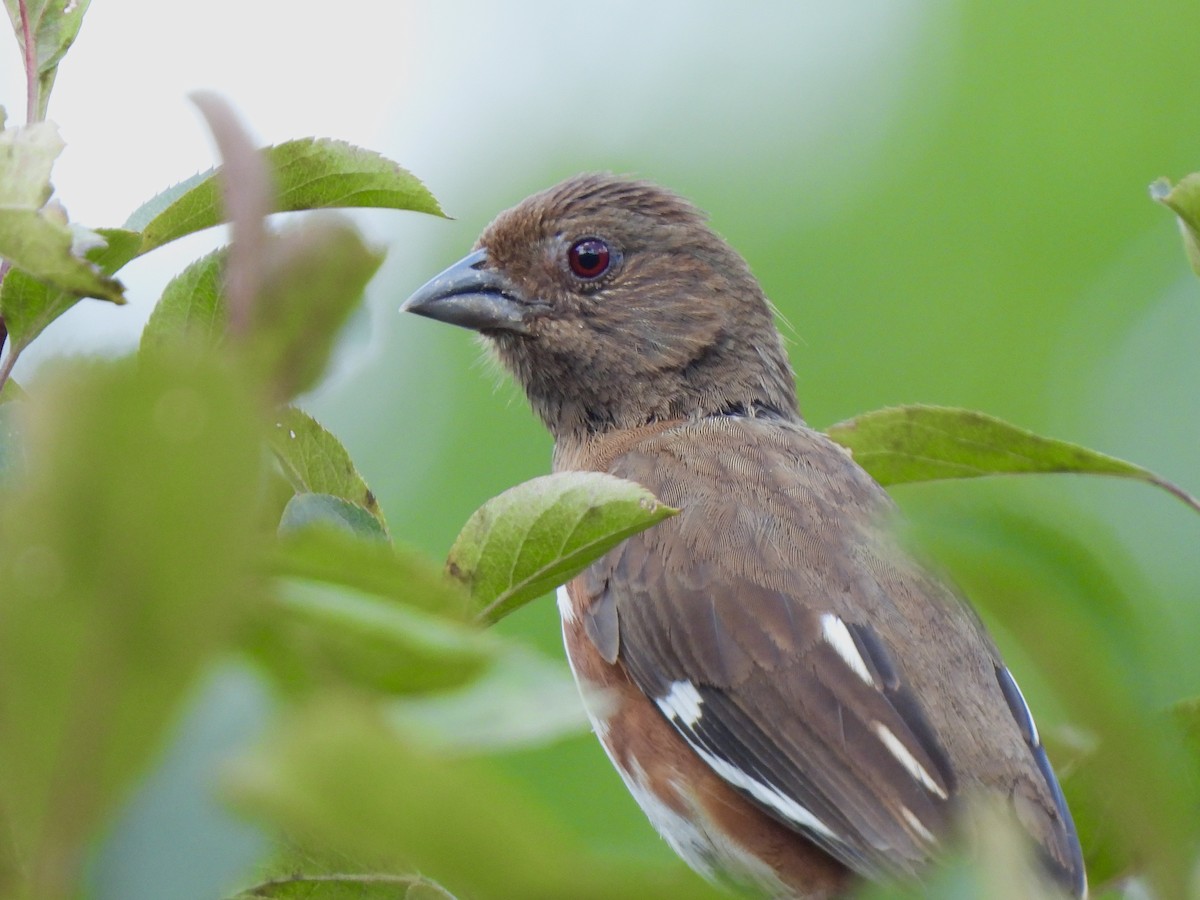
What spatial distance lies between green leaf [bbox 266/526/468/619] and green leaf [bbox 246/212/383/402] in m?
0.15

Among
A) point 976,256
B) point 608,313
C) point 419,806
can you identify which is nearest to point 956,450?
point 419,806

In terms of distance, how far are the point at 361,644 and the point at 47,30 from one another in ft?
3.61

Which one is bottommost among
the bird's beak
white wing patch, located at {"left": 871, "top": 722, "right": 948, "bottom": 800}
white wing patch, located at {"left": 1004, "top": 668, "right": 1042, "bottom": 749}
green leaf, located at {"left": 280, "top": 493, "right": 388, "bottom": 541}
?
white wing patch, located at {"left": 1004, "top": 668, "right": 1042, "bottom": 749}

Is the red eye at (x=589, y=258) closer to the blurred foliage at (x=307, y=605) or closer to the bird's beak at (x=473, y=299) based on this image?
the bird's beak at (x=473, y=299)

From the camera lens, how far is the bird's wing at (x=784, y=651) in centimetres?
289

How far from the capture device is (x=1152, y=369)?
31.7 ft

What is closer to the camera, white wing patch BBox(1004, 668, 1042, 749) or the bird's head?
white wing patch BBox(1004, 668, 1042, 749)

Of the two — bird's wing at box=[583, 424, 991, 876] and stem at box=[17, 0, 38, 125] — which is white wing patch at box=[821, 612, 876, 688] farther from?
stem at box=[17, 0, 38, 125]

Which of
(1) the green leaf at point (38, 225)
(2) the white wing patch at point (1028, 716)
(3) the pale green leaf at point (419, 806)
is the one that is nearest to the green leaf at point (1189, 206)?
(1) the green leaf at point (38, 225)

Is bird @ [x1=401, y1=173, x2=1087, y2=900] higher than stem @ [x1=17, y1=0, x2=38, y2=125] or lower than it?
lower

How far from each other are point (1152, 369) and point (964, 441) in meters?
8.45

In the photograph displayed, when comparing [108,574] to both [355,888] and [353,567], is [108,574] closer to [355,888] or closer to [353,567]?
[353,567]

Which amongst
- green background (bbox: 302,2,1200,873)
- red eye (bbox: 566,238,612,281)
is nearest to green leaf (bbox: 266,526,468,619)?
red eye (bbox: 566,238,612,281)

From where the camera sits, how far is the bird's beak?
4.29m
